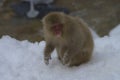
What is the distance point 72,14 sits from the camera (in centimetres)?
939

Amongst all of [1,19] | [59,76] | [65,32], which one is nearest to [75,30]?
[65,32]

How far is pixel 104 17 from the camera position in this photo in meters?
9.07

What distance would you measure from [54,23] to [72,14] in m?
5.66

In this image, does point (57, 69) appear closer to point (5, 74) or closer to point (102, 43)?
point (5, 74)

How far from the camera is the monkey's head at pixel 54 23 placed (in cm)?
376

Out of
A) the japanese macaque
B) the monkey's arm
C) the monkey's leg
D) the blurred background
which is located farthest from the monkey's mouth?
the blurred background

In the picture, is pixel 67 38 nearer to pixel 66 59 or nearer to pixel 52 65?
pixel 66 59

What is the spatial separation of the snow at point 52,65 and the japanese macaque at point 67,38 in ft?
0.39

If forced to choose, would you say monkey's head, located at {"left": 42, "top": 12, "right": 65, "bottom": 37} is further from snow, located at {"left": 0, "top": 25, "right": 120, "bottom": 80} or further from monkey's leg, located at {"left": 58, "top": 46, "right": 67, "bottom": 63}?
snow, located at {"left": 0, "top": 25, "right": 120, "bottom": 80}

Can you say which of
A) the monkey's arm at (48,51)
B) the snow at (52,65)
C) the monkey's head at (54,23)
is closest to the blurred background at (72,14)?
the snow at (52,65)

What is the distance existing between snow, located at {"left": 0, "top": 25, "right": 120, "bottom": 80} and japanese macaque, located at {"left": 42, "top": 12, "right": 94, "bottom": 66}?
0.12m

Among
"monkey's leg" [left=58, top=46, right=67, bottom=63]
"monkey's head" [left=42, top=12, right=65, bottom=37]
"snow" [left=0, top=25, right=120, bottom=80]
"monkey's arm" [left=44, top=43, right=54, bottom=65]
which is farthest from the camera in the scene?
"monkey's arm" [left=44, top=43, right=54, bottom=65]

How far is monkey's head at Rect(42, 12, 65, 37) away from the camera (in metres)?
3.76

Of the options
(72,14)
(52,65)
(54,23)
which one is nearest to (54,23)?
(54,23)
